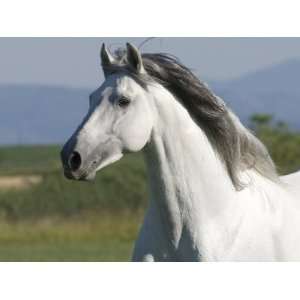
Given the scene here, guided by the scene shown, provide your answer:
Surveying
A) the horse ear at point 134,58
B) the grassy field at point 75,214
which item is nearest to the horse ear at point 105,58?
the horse ear at point 134,58

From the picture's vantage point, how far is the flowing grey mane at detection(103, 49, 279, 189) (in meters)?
5.91

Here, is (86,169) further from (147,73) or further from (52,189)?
(52,189)

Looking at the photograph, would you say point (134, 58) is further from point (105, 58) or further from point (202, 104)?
point (202, 104)

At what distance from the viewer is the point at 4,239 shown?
70.6ft

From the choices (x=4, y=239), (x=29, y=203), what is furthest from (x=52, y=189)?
(x=4, y=239)

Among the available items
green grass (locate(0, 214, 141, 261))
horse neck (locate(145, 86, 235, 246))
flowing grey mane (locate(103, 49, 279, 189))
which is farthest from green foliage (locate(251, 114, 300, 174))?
horse neck (locate(145, 86, 235, 246))

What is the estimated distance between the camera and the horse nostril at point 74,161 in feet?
18.0

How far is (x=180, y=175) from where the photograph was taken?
5.85m

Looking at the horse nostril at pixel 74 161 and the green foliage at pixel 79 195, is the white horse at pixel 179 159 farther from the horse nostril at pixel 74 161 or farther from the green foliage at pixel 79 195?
the green foliage at pixel 79 195

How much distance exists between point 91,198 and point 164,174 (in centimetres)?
1848

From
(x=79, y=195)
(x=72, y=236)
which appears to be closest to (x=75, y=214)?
(x=79, y=195)

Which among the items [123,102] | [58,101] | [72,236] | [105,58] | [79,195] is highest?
[105,58]

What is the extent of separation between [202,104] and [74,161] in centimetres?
95

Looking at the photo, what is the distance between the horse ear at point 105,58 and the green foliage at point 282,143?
19.6 metres
